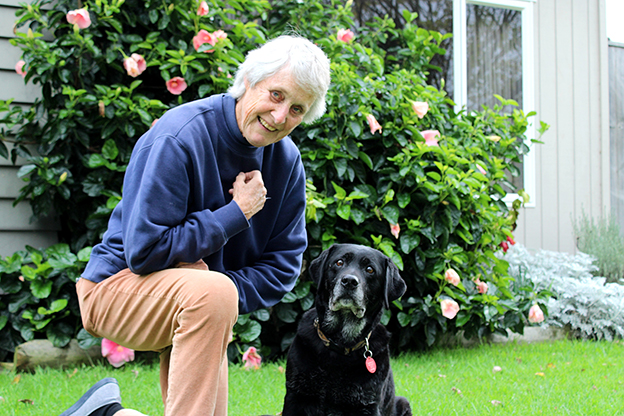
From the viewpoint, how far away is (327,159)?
3557 mm

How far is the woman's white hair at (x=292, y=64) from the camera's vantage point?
1820 millimetres

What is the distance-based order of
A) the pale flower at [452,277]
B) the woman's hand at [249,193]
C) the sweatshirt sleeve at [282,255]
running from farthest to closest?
1. the pale flower at [452,277]
2. the sweatshirt sleeve at [282,255]
3. the woman's hand at [249,193]

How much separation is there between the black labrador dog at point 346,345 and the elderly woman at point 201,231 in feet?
0.78

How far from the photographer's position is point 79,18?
10.6ft

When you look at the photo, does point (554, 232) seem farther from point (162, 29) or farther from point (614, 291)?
point (162, 29)

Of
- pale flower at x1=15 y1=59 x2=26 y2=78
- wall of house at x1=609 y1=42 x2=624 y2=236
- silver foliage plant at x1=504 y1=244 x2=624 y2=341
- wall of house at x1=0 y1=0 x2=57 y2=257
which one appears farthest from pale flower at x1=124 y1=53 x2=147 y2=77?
wall of house at x1=609 y1=42 x2=624 y2=236

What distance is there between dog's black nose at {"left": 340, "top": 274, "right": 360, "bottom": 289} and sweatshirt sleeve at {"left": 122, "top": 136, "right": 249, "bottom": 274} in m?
0.59

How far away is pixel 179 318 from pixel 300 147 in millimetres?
2162

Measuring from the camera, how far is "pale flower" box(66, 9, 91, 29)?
3230 mm

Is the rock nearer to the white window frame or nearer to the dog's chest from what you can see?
the dog's chest

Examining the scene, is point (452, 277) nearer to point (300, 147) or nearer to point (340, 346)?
point (300, 147)

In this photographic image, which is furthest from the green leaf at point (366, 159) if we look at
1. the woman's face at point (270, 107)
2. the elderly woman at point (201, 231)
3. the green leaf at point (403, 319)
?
the woman's face at point (270, 107)

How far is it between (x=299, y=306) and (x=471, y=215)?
137 cm

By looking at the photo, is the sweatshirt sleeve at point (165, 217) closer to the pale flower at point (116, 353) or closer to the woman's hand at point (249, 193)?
the woman's hand at point (249, 193)
